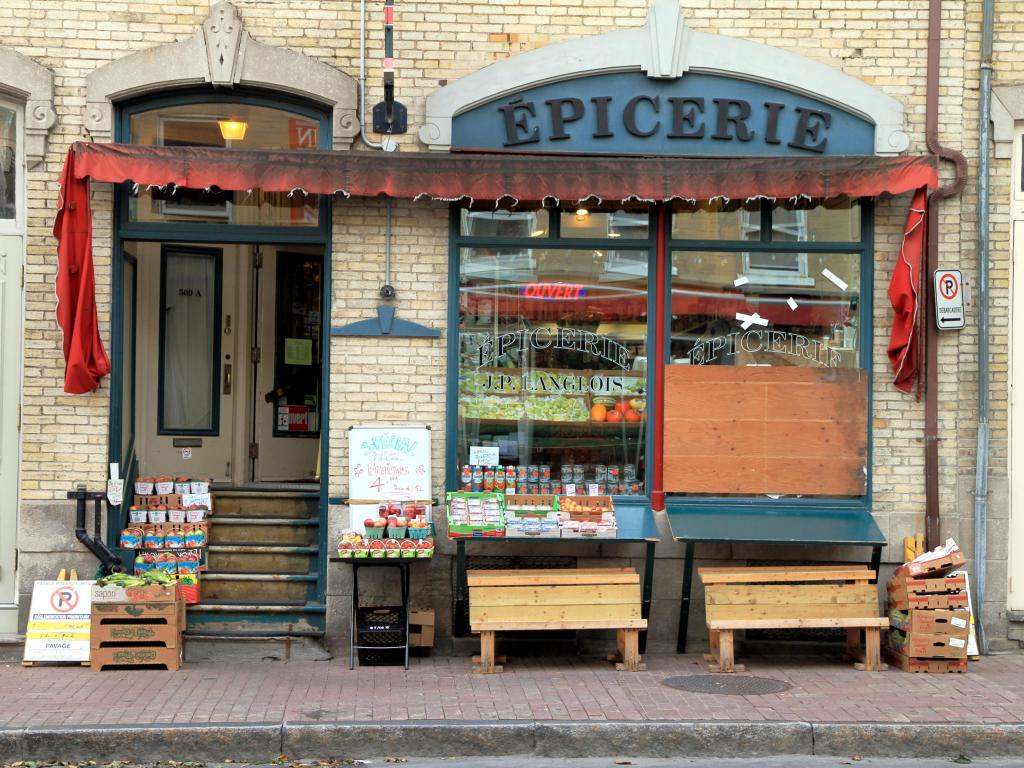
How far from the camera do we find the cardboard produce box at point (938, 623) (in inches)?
372

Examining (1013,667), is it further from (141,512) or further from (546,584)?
(141,512)

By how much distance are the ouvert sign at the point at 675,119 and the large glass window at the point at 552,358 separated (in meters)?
0.63

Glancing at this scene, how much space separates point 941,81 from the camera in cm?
1026

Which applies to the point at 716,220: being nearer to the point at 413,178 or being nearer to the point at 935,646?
the point at 413,178

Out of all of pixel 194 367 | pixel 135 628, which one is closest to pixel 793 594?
pixel 135 628

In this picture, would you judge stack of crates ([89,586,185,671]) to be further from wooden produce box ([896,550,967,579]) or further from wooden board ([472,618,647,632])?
wooden produce box ([896,550,967,579])

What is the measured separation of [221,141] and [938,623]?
21.8ft

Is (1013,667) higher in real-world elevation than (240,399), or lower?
lower

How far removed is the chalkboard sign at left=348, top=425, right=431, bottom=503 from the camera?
9.95 metres

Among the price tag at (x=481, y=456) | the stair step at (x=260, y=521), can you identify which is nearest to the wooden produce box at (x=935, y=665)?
the price tag at (x=481, y=456)

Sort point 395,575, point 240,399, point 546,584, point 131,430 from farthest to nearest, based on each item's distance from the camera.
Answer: point 240,399, point 131,430, point 395,575, point 546,584

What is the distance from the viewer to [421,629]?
32.4 feet

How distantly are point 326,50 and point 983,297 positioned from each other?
549cm

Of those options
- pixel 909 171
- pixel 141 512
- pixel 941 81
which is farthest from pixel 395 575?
pixel 941 81
